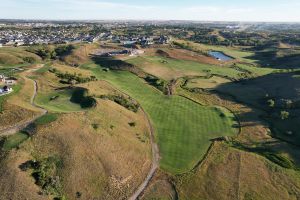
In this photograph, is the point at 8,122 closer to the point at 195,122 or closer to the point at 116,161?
the point at 116,161

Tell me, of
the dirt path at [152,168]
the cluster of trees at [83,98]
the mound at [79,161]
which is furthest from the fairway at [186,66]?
the mound at [79,161]

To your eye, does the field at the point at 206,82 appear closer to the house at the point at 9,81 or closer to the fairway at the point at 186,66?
the fairway at the point at 186,66

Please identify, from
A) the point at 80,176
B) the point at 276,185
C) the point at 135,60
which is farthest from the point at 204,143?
the point at 135,60

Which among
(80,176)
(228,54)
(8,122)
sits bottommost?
(228,54)

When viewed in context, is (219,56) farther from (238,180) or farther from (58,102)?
(238,180)

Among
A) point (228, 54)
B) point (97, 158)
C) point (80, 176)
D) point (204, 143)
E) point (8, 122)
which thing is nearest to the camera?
point (80, 176)
